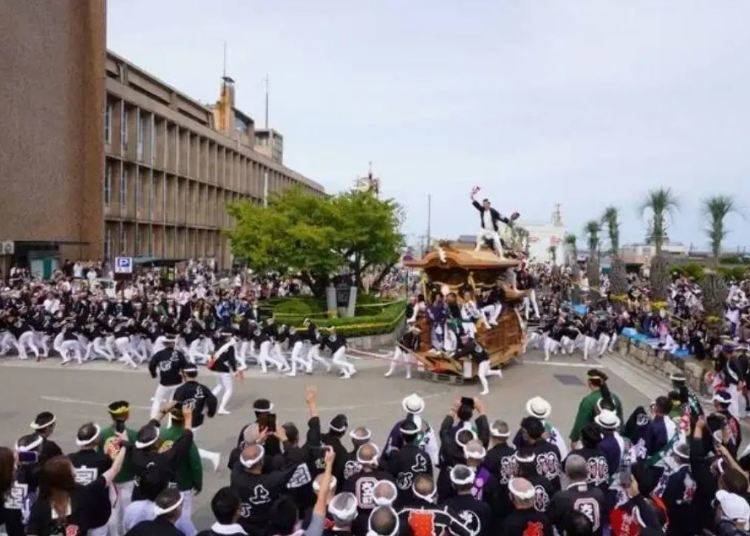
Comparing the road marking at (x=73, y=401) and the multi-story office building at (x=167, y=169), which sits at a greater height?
the multi-story office building at (x=167, y=169)

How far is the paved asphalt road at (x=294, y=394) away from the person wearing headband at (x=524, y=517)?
5630 mm

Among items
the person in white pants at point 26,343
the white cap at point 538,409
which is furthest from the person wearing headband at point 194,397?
the person in white pants at point 26,343

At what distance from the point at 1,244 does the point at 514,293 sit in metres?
25.6

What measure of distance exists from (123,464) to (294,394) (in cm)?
920

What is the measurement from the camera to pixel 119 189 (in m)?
43.5

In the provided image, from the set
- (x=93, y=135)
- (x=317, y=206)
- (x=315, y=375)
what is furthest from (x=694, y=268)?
(x=93, y=135)

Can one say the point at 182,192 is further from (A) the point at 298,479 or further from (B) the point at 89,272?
(A) the point at 298,479

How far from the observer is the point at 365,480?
558 cm

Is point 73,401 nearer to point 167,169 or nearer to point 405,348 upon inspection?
point 405,348

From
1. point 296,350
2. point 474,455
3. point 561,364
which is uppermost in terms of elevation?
point 474,455

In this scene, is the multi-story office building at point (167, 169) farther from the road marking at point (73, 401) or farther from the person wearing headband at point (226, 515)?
the person wearing headband at point (226, 515)

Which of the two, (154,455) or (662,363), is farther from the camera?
(662,363)

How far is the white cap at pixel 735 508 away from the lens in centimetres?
487

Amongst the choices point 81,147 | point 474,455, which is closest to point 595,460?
point 474,455
